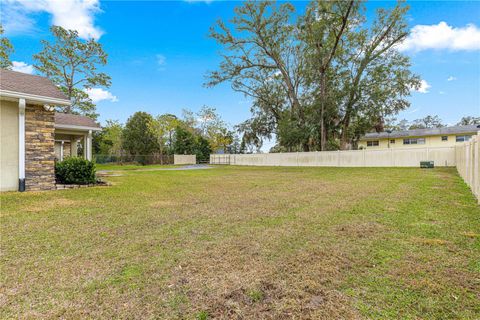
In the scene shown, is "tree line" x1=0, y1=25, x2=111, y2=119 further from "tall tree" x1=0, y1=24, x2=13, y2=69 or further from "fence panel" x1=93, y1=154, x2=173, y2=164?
"fence panel" x1=93, y1=154, x2=173, y2=164

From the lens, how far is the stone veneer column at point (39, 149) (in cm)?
694

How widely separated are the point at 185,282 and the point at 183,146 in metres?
32.7

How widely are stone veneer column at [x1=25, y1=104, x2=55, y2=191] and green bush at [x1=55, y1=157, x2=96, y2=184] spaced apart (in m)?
0.60

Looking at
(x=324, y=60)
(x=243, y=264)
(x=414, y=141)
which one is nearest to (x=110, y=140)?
(x=324, y=60)

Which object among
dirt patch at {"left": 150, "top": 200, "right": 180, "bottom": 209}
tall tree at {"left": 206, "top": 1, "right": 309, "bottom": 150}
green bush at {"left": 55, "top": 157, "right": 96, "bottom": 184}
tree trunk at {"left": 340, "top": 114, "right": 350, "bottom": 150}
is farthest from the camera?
tree trunk at {"left": 340, "top": 114, "right": 350, "bottom": 150}

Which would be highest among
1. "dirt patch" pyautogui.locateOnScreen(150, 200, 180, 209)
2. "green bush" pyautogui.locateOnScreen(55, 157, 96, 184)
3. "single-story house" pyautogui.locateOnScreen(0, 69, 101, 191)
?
"single-story house" pyautogui.locateOnScreen(0, 69, 101, 191)

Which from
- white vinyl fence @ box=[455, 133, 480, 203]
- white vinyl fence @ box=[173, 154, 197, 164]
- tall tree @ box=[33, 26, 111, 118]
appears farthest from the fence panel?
white vinyl fence @ box=[455, 133, 480, 203]

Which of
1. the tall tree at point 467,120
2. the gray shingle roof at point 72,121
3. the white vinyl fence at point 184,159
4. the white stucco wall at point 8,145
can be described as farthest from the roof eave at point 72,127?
the tall tree at point 467,120

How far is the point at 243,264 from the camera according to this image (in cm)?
244

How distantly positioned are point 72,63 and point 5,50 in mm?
4556

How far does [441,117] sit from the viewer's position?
1779 inches

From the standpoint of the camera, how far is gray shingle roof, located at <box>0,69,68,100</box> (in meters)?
6.63

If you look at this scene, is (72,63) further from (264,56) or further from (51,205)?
(51,205)

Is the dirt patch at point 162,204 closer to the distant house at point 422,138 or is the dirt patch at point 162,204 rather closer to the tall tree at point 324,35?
the tall tree at point 324,35
